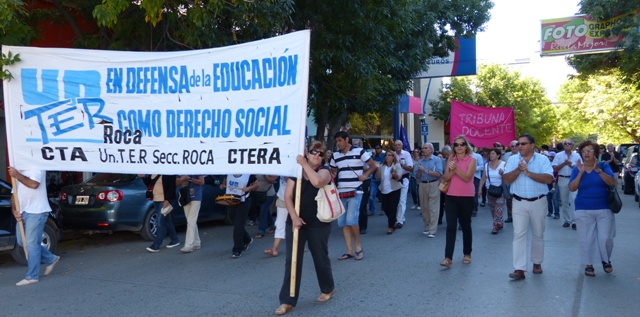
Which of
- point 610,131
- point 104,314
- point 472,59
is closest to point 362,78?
point 104,314

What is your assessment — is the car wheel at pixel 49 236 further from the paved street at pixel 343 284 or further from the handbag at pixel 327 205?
the handbag at pixel 327 205

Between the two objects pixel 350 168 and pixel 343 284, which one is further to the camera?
pixel 350 168

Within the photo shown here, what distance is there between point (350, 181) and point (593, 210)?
3.25 meters

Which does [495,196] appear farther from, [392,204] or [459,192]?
[459,192]

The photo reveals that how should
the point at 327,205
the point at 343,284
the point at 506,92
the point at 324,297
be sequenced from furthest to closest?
the point at 506,92 → the point at 343,284 → the point at 324,297 → the point at 327,205

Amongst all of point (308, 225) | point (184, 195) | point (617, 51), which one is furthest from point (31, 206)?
point (617, 51)

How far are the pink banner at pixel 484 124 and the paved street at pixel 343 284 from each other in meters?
6.95

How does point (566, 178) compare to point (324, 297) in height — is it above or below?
above

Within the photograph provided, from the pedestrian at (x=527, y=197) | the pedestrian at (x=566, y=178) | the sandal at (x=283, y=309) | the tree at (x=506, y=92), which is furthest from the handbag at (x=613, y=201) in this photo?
the tree at (x=506, y=92)

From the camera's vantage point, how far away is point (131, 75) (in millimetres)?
7004

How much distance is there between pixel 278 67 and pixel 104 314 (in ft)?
9.75

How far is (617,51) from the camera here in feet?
71.6

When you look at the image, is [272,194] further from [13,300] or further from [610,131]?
[610,131]

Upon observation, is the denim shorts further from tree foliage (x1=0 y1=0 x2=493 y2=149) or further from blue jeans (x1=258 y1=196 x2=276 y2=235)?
tree foliage (x1=0 y1=0 x2=493 y2=149)
